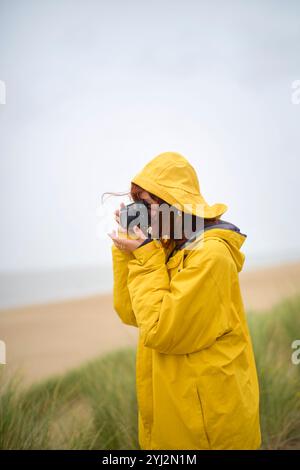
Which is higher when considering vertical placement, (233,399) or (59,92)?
(59,92)

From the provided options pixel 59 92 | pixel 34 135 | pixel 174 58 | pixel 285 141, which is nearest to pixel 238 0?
pixel 174 58

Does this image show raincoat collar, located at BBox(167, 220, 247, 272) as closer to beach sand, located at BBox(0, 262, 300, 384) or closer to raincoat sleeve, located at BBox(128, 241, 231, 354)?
raincoat sleeve, located at BBox(128, 241, 231, 354)

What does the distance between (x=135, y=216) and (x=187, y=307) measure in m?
0.34

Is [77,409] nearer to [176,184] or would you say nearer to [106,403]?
[106,403]

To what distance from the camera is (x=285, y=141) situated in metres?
2.41

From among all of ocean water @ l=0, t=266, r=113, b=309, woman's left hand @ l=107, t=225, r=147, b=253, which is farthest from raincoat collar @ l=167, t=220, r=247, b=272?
ocean water @ l=0, t=266, r=113, b=309

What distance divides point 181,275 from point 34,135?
1.24 metres

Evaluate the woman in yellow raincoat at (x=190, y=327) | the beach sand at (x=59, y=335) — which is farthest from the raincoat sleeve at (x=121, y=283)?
the beach sand at (x=59, y=335)

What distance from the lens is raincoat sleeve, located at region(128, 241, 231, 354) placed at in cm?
121

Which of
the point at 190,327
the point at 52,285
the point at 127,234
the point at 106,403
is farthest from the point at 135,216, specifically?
the point at 106,403

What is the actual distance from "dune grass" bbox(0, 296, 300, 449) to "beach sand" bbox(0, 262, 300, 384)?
0.17 ft

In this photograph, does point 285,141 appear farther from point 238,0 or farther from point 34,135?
point 34,135

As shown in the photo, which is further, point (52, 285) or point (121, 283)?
point (52, 285)

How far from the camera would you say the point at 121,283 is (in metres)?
1.49
